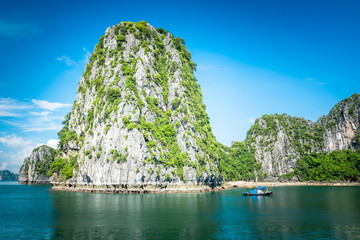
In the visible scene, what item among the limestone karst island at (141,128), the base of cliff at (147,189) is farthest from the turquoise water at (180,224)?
the limestone karst island at (141,128)

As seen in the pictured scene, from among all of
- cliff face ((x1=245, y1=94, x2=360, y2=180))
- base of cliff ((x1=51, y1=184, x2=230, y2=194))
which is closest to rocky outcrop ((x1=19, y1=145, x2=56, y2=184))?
base of cliff ((x1=51, y1=184, x2=230, y2=194))

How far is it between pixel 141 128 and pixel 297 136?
441 ft

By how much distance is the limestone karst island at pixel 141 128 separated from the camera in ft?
261

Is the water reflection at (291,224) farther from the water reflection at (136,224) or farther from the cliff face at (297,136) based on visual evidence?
the cliff face at (297,136)

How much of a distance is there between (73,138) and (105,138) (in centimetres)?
2839

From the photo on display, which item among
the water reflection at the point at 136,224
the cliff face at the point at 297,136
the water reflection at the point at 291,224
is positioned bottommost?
the water reflection at the point at 291,224

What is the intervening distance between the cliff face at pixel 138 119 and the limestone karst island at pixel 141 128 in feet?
1.00

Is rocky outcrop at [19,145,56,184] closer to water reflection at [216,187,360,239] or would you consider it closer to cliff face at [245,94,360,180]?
cliff face at [245,94,360,180]

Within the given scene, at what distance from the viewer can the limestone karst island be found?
79.5 metres

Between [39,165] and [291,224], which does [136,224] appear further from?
[39,165]

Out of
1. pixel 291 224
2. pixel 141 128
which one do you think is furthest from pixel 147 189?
pixel 291 224

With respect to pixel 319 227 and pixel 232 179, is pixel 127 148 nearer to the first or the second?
pixel 319 227

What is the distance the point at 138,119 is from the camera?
84.2 metres

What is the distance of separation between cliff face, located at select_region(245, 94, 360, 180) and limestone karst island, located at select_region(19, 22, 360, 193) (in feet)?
73.7
